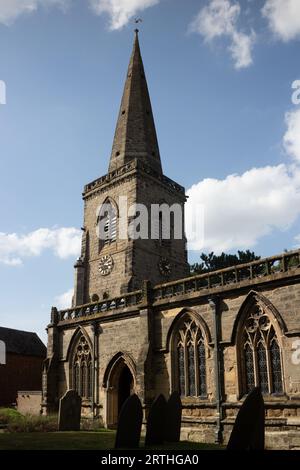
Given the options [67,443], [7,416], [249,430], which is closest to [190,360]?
[67,443]

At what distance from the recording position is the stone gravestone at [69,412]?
65.5 ft

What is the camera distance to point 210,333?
59.9 feet

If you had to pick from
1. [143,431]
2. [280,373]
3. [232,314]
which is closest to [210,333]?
[232,314]

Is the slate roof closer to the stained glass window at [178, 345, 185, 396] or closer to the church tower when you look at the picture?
the church tower

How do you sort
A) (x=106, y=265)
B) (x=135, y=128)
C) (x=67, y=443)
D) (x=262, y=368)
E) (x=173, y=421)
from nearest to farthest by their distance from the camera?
(x=67, y=443) → (x=173, y=421) → (x=262, y=368) → (x=106, y=265) → (x=135, y=128)

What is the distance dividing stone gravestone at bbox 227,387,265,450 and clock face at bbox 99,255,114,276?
22006 mm

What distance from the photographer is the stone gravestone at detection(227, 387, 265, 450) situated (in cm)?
1027

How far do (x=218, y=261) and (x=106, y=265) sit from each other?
1551 cm

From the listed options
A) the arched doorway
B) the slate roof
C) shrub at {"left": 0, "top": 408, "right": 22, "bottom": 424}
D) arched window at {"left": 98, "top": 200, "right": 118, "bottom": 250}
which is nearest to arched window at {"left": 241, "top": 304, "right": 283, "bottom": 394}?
the arched doorway

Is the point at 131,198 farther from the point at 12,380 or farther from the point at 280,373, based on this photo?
the point at 280,373

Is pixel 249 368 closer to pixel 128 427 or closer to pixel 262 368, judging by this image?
pixel 262 368

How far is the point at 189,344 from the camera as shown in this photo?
63.3ft

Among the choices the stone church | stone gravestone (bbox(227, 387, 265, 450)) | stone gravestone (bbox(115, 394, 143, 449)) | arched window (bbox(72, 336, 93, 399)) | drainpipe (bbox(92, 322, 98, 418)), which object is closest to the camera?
stone gravestone (bbox(227, 387, 265, 450))
